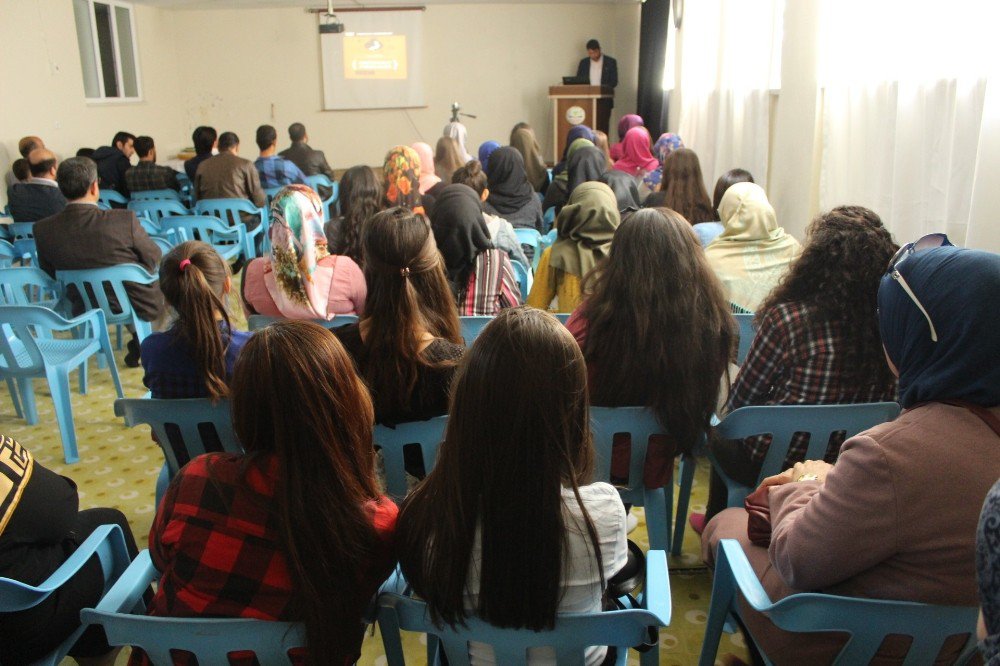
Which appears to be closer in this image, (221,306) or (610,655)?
(610,655)

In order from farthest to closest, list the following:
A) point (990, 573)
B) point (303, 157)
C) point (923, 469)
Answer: point (303, 157), point (923, 469), point (990, 573)

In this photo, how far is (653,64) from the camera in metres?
8.88

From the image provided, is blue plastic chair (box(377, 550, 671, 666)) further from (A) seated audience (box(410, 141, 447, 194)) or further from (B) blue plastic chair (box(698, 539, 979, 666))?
(A) seated audience (box(410, 141, 447, 194))

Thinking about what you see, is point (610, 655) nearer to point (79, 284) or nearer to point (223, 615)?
point (223, 615)

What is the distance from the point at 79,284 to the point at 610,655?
3.21 meters

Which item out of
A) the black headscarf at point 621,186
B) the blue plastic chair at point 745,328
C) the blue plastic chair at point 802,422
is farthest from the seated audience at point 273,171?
the blue plastic chair at point 802,422

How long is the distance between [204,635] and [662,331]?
1172mm

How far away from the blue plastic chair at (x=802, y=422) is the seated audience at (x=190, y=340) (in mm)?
1284

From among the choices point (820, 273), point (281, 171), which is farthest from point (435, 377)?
point (281, 171)

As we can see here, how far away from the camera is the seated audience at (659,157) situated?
5.40 m

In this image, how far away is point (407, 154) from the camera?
350cm

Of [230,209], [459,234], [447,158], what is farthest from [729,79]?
[230,209]

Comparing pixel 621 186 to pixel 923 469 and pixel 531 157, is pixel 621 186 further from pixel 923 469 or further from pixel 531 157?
pixel 923 469

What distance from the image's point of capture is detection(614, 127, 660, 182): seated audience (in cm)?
570
